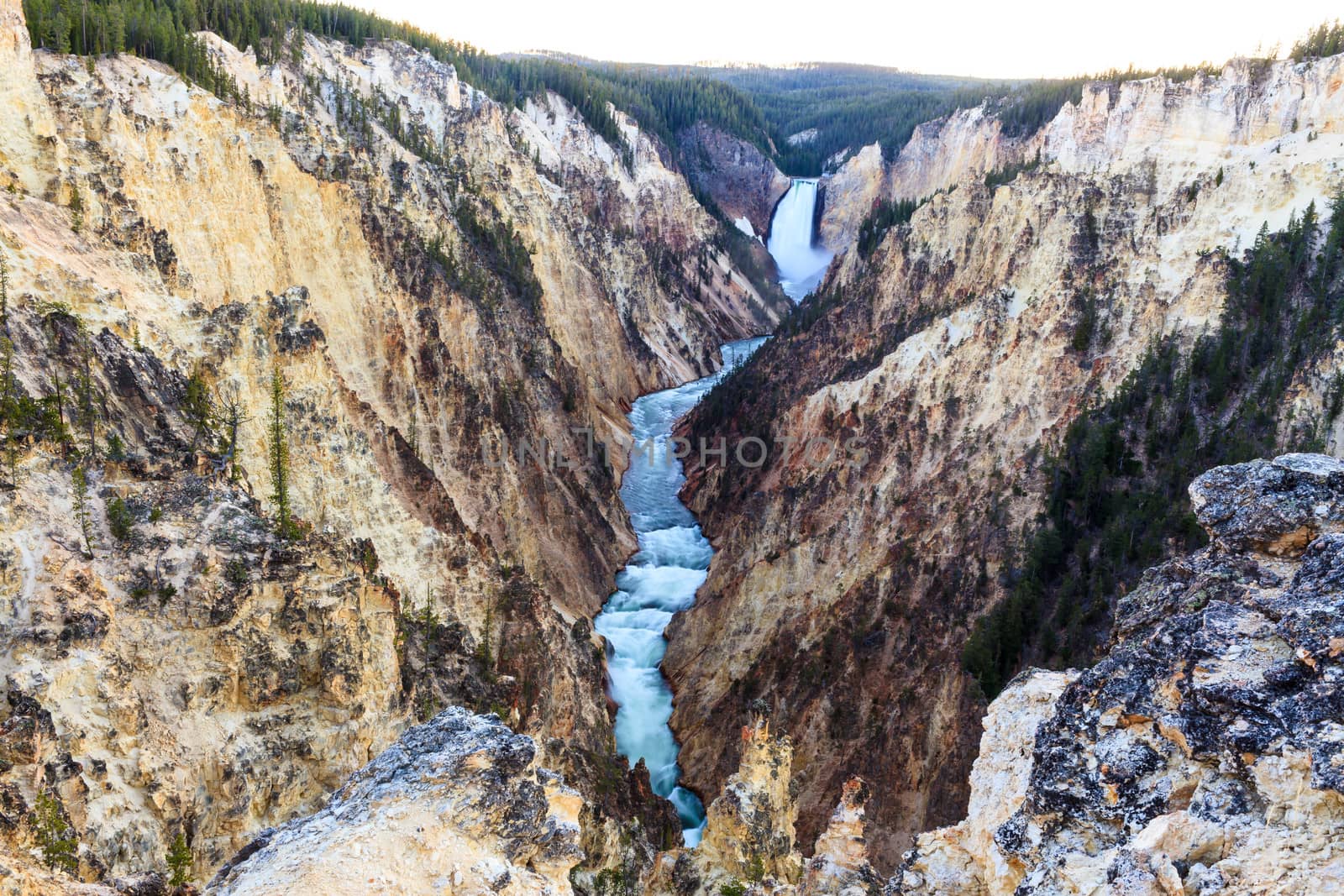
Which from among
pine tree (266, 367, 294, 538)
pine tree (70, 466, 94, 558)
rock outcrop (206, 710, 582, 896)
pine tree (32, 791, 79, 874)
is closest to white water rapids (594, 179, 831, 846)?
pine tree (266, 367, 294, 538)

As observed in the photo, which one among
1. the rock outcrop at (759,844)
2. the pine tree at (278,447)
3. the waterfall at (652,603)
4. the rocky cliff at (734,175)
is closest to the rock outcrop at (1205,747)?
the rock outcrop at (759,844)

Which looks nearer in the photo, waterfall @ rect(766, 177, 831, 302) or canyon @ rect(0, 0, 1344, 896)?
canyon @ rect(0, 0, 1344, 896)

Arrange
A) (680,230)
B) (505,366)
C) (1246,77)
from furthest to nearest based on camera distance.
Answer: (680,230) < (1246,77) < (505,366)

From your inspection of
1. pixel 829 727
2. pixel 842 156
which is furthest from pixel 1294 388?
pixel 842 156

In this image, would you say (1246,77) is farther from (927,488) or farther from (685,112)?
(685,112)

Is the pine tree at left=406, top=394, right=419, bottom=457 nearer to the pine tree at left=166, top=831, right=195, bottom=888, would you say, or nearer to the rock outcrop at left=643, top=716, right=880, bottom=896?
the rock outcrop at left=643, top=716, right=880, bottom=896

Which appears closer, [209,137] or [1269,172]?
[209,137]
